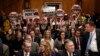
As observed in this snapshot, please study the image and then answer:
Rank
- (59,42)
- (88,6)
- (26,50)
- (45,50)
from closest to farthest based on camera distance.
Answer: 1. (45,50)
2. (26,50)
3. (59,42)
4. (88,6)

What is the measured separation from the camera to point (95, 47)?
8.47 metres

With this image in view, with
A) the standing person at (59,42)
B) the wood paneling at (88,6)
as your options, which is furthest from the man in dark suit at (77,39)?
the wood paneling at (88,6)

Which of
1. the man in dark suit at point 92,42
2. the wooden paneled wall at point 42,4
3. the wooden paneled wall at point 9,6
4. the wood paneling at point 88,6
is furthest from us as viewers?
the wood paneling at point 88,6

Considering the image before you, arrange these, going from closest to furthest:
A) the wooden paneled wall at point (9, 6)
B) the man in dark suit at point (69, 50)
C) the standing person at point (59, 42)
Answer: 1. the man in dark suit at point (69, 50)
2. the standing person at point (59, 42)
3. the wooden paneled wall at point (9, 6)

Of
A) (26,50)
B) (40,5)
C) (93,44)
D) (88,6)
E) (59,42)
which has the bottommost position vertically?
(88,6)

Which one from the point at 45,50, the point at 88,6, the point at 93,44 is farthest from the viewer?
the point at 88,6

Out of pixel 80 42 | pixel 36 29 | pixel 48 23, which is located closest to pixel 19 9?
pixel 48 23

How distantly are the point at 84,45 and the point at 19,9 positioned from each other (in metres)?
8.82

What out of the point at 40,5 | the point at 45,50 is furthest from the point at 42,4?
the point at 45,50

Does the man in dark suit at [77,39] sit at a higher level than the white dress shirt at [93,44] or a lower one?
lower

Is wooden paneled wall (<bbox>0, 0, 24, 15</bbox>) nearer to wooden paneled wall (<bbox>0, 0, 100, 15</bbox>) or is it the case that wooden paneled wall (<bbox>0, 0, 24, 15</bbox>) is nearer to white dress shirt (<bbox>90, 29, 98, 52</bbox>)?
wooden paneled wall (<bbox>0, 0, 100, 15</bbox>)

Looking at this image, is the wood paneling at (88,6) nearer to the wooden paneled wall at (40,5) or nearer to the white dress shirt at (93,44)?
the wooden paneled wall at (40,5)

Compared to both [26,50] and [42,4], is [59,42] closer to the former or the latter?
[26,50]

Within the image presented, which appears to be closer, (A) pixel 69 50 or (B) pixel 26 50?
(A) pixel 69 50
